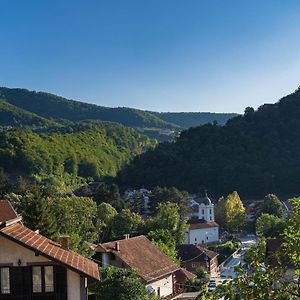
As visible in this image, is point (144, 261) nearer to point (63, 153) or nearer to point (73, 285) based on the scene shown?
point (73, 285)

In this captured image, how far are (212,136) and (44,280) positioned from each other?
13443 centimetres

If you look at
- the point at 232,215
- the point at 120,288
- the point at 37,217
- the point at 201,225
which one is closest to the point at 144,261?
the point at 120,288

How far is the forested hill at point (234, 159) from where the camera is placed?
13125cm

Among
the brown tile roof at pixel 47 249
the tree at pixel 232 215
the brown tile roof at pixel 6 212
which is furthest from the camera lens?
the tree at pixel 232 215

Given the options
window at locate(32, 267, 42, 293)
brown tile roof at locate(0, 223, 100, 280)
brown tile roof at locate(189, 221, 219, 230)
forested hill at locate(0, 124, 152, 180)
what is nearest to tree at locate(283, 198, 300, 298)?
brown tile roof at locate(0, 223, 100, 280)

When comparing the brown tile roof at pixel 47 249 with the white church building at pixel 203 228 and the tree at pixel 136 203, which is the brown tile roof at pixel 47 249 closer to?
the white church building at pixel 203 228

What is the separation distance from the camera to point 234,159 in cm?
14000

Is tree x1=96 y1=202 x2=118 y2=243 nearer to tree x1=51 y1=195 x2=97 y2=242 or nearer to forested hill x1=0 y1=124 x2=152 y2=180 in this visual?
tree x1=51 y1=195 x2=97 y2=242

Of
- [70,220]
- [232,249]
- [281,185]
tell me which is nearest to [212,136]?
[281,185]

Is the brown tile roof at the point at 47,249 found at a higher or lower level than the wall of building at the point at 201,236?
higher

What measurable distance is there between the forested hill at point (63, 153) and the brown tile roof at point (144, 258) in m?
103

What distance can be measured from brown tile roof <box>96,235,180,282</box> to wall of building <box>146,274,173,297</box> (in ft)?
1.50

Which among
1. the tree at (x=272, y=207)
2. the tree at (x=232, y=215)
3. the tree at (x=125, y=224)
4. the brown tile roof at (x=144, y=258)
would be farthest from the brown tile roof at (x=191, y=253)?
the tree at (x=272, y=207)

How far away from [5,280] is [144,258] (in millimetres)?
19950
